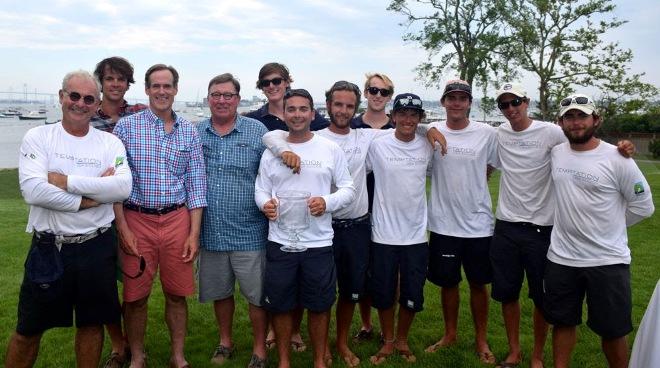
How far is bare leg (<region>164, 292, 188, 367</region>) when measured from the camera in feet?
15.3

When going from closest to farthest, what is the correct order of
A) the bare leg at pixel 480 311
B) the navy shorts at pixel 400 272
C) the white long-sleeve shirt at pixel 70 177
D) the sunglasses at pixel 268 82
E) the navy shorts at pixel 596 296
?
the white long-sleeve shirt at pixel 70 177, the navy shorts at pixel 596 296, the navy shorts at pixel 400 272, the bare leg at pixel 480 311, the sunglasses at pixel 268 82

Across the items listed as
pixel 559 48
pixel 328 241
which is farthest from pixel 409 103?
pixel 559 48

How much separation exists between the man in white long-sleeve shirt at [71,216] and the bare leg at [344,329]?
206 centimetres

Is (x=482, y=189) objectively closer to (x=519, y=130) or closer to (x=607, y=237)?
(x=519, y=130)

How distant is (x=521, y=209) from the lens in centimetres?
468

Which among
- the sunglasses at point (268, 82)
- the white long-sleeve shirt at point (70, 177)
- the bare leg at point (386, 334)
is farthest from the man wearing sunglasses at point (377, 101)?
the white long-sleeve shirt at point (70, 177)

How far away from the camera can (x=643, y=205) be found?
412cm

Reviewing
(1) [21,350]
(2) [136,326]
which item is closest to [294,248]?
(2) [136,326]

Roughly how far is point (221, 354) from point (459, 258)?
2465 mm

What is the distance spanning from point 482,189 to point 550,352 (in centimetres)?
180

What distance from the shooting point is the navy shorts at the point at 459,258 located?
4.96m

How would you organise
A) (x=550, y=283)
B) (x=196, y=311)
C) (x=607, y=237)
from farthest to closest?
(x=196, y=311), (x=550, y=283), (x=607, y=237)

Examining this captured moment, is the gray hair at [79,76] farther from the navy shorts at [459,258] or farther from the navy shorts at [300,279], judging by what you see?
the navy shorts at [459,258]

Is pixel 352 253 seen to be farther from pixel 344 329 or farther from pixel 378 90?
pixel 378 90
